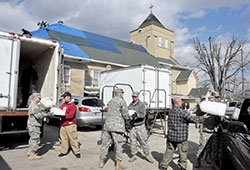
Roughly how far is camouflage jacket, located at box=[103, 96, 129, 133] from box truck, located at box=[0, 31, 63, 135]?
8.92 ft

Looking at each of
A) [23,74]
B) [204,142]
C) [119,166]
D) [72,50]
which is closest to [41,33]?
[72,50]

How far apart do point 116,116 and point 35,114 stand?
2169 mm

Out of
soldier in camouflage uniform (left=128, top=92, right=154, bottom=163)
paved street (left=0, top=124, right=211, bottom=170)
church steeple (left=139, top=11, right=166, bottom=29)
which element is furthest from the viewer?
church steeple (left=139, top=11, right=166, bottom=29)

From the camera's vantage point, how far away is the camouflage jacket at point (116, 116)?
15.7ft

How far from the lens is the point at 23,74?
8156 millimetres

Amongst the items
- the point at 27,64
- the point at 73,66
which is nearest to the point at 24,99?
the point at 27,64

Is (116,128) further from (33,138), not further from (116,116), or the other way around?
(33,138)

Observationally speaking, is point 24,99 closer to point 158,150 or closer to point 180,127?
point 158,150

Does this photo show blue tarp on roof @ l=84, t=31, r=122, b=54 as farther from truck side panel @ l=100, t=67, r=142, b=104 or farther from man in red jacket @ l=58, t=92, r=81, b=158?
man in red jacket @ l=58, t=92, r=81, b=158

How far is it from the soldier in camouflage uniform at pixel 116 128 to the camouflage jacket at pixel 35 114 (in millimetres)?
1836

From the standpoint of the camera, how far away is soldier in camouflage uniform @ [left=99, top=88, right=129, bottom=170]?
4770 millimetres

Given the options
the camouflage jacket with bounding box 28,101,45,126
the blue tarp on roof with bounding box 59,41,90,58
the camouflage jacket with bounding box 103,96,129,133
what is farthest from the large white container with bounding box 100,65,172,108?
the blue tarp on roof with bounding box 59,41,90,58

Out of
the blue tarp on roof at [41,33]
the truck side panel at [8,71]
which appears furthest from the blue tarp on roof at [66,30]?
the truck side panel at [8,71]

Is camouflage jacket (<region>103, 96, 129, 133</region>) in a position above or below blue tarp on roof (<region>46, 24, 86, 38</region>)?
below
